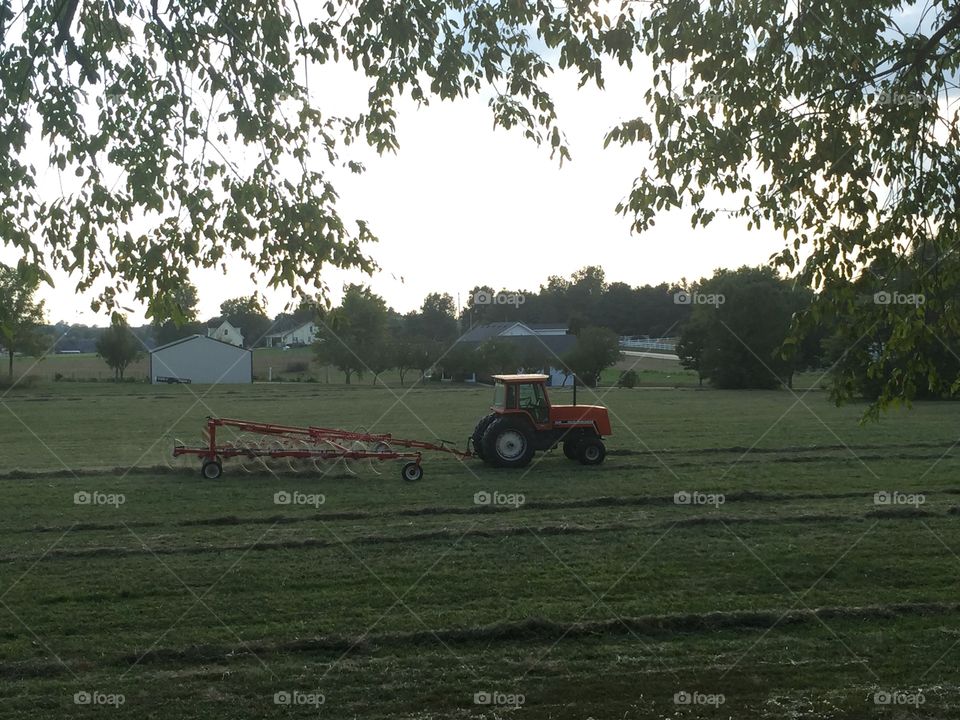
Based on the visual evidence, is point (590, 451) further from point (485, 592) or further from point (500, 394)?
point (485, 592)

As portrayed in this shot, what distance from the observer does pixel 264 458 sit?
16.8 meters

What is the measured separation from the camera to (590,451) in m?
18.0

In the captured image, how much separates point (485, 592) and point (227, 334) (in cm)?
3301

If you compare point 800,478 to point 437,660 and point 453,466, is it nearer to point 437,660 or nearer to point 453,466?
point 453,466

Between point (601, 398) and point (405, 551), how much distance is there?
25.8 meters

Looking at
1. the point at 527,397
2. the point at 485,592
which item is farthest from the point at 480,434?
the point at 485,592

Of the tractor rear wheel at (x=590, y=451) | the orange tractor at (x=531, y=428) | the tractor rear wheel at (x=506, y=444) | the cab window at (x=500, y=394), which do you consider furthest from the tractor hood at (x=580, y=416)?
the cab window at (x=500, y=394)

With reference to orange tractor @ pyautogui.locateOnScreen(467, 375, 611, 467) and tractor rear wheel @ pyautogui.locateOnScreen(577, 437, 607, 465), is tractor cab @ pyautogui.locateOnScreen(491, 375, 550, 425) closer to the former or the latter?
orange tractor @ pyautogui.locateOnScreen(467, 375, 611, 467)

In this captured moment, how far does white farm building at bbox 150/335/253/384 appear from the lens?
40.2 meters

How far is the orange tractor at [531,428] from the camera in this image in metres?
17.8

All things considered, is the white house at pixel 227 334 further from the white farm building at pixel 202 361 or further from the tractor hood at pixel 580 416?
the tractor hood at pixel 580 416

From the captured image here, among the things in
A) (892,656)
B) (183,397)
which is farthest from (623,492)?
(183,397)

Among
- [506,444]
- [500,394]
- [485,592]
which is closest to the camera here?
[485,592]

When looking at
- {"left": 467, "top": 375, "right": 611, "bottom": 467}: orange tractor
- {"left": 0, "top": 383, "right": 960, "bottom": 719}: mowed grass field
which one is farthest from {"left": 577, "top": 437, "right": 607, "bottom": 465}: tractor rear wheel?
{"left": 0, "top": 383, "right": 960, "bottom": 719}: mowed grass field
